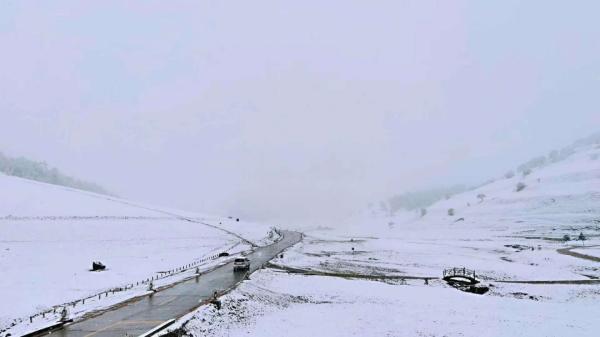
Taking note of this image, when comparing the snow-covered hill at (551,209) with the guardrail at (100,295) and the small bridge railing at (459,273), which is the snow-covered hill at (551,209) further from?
the guardrail at (100,295)

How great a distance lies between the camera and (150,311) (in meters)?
30.3

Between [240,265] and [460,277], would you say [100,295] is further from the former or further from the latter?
[460,277]

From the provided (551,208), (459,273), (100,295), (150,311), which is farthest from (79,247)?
(551,208)

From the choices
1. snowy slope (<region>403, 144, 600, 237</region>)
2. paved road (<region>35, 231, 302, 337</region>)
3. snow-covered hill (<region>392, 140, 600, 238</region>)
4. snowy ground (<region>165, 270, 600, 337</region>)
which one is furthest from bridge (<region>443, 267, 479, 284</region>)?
snowy slope (<region>403, 144, 600, 237</region>)

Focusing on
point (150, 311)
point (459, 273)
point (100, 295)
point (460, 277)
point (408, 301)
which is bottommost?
point (100, 295)

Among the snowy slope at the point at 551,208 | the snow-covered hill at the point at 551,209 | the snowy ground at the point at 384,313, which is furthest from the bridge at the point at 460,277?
the snowy slope at the point at 551,208

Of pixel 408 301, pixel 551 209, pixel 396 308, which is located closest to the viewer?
pixel 396 308

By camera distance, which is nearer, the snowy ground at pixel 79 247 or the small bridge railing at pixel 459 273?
the snowy ground at pixel 79 247

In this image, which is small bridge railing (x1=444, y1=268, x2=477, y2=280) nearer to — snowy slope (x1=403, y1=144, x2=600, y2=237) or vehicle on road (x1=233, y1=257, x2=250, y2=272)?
vehicle on road (x1=233, y1=257, x2=250, y2=272)

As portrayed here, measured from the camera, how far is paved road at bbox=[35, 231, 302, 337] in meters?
24.8

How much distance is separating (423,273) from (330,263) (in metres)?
16.4

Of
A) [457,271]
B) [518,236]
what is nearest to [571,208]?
A: [518,236]

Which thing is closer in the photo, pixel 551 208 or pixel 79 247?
pixel 79 247

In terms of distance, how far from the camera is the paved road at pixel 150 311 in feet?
81.3
